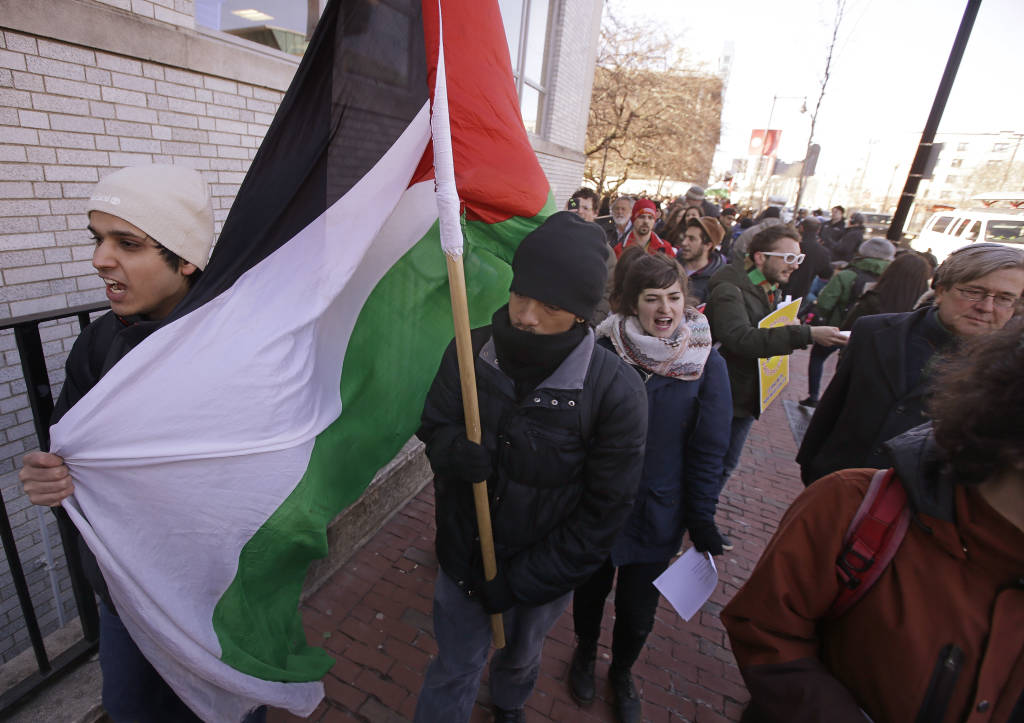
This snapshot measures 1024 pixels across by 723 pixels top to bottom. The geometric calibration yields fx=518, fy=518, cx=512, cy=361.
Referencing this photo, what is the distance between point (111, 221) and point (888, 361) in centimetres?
311

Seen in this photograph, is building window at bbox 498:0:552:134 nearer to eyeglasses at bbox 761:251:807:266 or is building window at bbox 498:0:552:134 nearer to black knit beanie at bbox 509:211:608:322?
eyeglasses at bbox 761:251:807:266

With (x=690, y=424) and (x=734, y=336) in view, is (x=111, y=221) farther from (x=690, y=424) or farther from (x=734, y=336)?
(x=734, y=336)

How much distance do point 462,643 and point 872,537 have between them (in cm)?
143

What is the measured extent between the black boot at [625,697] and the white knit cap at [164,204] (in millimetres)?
2607

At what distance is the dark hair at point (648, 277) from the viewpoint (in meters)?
2.32

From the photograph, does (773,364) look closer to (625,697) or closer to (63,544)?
(625,697)

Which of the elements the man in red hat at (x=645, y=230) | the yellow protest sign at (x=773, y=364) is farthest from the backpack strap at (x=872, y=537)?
the man in red hat at (x=645, y=230)

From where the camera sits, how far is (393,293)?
2.04m

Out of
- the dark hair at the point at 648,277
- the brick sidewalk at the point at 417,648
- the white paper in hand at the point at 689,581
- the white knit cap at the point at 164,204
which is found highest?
the white knit cap at the point at 164,204

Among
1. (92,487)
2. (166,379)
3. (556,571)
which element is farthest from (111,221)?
(556,571)

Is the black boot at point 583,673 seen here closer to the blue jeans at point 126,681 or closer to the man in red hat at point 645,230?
the blue jeans at point 126,681

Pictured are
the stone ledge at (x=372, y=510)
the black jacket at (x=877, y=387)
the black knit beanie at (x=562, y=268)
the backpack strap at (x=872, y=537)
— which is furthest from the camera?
the stone ledge at (x=372, y=510)

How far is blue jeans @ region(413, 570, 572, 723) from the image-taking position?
1954 millimetres

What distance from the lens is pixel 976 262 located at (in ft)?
7.20
